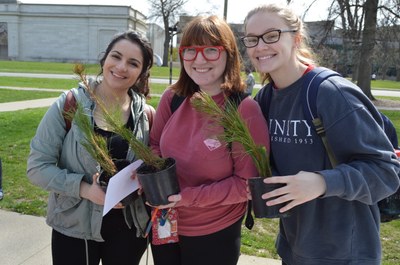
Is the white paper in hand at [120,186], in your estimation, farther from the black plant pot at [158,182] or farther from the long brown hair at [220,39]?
the long brown hair at [220,39]

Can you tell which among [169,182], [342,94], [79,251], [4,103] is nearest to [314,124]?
[342,94]

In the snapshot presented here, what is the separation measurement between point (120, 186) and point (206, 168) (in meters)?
0.42

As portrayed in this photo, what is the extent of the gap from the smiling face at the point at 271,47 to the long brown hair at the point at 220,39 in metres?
0.20

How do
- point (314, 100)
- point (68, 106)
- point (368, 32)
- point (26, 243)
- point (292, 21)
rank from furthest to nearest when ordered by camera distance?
point (368, 32) → point (26, 243) → point (68, 106) → point (292, 21) → point (314, 100)

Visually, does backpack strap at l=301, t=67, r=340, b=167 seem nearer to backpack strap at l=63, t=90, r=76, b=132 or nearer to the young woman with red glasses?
the young woman with red glasses

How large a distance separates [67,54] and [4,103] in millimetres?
46096

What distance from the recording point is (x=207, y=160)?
193 centimetres

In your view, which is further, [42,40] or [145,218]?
[42,40]

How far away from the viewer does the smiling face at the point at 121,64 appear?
232 cm

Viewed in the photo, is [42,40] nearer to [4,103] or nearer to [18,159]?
[4,103]

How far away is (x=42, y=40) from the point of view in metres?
56.7

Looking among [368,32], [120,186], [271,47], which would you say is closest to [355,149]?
[271,47]

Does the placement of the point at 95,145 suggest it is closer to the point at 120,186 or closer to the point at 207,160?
the point at 120,186

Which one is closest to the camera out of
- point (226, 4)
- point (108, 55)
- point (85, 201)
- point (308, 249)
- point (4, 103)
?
point (308, 249)
